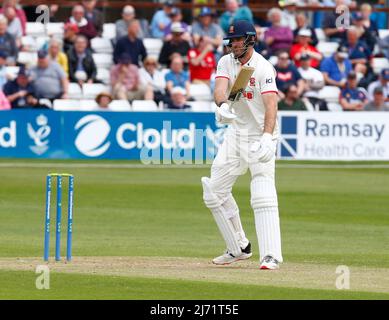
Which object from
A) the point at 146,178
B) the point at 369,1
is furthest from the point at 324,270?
the point at 369,1

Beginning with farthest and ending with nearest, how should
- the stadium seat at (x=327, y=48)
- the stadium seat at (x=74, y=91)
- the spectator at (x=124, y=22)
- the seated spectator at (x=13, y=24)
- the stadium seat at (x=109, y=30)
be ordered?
the stadium seat at (x=327, y=48) < the stadium seat at (x=109, y=30) < the spectator at (x=124, y=22) < the seated spectator at (x=13, y=24) < the stadium seat at (x=74, y=91)

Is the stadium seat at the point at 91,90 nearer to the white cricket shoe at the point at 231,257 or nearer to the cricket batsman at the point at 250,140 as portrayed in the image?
the white cricket shoe at the point at 231,257

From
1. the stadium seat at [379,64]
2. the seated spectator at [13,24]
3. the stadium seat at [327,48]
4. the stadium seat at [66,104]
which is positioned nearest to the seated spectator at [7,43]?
the seated spectator at [13,24]

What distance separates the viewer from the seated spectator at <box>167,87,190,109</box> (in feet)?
77.5

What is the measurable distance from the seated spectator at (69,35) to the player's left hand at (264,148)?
45.9 ft

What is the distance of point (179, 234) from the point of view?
14.2 m

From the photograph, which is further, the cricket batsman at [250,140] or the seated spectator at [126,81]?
the seated spectator at [126,81]

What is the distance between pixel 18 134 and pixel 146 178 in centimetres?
297

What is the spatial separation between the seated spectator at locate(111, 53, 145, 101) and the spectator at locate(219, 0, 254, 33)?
2886 millimetres

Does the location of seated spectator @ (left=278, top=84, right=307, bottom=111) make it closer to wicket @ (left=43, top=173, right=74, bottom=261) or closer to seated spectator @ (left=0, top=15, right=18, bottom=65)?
seated spectator @ (left=0, top=15, right=18, bottom=65)

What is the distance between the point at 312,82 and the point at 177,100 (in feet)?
10.2

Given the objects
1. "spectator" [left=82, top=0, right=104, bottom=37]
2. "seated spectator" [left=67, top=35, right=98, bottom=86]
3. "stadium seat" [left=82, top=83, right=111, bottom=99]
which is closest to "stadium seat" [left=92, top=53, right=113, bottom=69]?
"seated spectator" [left=67, top=35, right=98, bottom=86]

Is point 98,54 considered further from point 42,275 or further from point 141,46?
point 42,275

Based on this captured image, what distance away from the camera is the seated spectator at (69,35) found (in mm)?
23984
